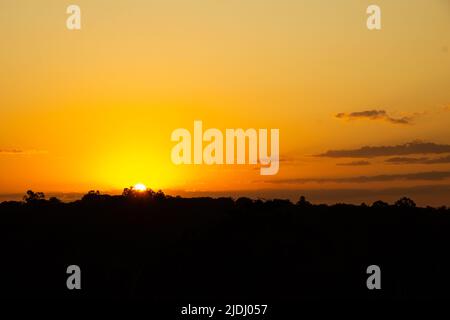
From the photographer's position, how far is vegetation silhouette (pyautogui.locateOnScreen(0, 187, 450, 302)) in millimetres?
58812

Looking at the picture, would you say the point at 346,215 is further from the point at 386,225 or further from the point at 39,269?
the point at 39,269

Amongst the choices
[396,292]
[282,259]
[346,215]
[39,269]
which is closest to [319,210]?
[346,215]

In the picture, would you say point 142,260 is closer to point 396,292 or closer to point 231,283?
point 231,283

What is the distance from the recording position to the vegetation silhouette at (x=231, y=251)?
58812 mm

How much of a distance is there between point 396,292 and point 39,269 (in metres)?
26.4

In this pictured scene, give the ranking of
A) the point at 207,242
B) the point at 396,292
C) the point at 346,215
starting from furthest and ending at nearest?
the point at 346,215
the point at 207,242
the point at 396,292

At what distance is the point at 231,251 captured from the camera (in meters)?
64.1

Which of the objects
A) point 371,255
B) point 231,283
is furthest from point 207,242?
point 371,255

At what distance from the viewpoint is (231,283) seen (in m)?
60.6
